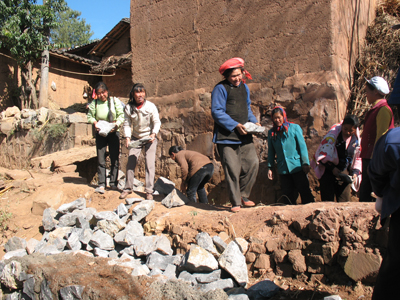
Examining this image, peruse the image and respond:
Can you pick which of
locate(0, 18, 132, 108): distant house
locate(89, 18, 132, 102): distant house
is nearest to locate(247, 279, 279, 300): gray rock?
locate(89, 18, 132, 102): distant house

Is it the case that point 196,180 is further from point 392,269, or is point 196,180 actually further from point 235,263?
point 392,269

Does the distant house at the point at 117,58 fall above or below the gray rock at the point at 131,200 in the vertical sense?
above

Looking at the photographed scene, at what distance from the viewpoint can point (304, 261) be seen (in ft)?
9.11

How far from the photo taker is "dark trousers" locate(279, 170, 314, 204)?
395cm

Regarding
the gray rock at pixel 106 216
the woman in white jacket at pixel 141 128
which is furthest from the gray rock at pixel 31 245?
the woman in white jacket at pixel 141 128

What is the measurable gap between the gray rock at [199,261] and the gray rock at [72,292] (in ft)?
3.05

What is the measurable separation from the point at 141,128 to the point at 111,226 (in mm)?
1407

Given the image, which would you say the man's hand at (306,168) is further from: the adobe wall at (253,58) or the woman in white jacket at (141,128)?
the woman in white jacket at (141,128)

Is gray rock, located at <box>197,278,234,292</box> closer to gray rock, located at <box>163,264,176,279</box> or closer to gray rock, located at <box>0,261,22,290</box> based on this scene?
gray rock, located at <box>163,264,176,279</box>

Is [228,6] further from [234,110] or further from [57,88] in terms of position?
[57,88]

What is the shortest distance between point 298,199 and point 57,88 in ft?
41.3

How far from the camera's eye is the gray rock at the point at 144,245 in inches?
132

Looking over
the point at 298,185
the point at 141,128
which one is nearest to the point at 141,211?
the point at 141,128

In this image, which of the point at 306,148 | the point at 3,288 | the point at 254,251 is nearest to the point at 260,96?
the point at 306,148
